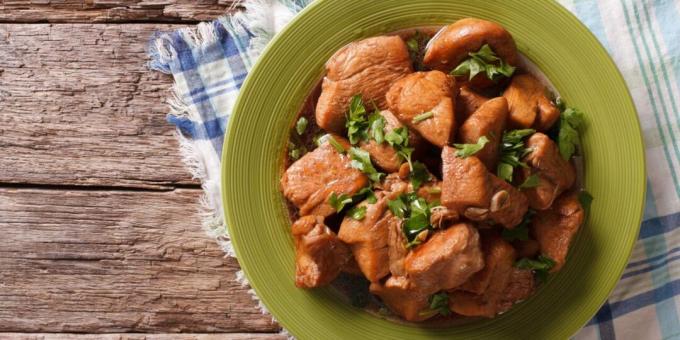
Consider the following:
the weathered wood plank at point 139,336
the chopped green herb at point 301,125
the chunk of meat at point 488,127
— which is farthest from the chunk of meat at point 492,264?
the weathered wood plank at point 139,336

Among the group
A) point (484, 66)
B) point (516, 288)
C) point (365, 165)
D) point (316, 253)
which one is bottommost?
point (516, 288)

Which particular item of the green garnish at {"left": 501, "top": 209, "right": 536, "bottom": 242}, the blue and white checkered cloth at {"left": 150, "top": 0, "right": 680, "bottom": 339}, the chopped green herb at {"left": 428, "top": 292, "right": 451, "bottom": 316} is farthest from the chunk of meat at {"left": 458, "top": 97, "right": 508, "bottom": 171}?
the blue and white checkered cloth at {"left": 150, "top": 0, "right": 680, "bottom": 339}

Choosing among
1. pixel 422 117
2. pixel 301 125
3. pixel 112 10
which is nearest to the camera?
pixel 422 117

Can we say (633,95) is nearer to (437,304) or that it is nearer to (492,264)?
(492,264)

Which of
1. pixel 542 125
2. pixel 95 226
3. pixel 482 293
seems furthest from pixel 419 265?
pixel 95 226

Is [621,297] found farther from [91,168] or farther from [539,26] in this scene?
[91,168]

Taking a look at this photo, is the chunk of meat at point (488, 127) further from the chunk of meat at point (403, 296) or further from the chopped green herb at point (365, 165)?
the chunk of meat at point (403, 296)

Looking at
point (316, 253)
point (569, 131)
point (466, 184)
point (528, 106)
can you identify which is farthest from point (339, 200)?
point (569, 131)
